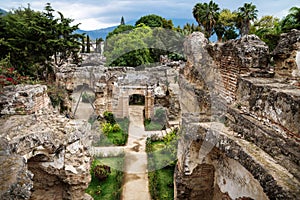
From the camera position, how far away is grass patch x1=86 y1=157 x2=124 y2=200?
8.85 m

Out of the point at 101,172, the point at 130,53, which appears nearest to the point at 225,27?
the point at 130,53

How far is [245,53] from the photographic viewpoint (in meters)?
5.70

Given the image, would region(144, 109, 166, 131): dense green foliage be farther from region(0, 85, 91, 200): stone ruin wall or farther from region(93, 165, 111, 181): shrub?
region(0, 85, 91, 200): stone ruin wall

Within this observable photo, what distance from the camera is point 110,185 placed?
962 cm

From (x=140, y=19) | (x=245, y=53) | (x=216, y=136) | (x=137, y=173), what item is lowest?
(x=137, y=173)

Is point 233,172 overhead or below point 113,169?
overhead

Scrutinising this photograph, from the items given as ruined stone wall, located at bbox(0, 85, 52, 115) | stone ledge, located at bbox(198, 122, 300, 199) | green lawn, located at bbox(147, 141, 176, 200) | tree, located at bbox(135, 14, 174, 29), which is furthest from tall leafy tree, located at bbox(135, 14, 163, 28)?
stone ledge, located at bbox(198, 122, 300, 199)

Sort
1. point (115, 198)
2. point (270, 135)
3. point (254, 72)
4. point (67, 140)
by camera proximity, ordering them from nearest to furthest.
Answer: point (270, 135)
point (254, 72)
point (67, 140)
point (115, 198)

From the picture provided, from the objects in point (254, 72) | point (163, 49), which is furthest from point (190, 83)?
point (163, 49)

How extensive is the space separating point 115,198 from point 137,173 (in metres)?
2.25

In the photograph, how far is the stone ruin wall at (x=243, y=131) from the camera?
10.9 feet

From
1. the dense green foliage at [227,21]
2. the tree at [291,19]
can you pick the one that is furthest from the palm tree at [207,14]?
the tree at [291,19]

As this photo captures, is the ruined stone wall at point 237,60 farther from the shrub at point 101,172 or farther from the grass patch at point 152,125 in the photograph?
the grass patch at point 152,125

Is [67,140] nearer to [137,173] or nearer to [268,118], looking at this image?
[268,118]
